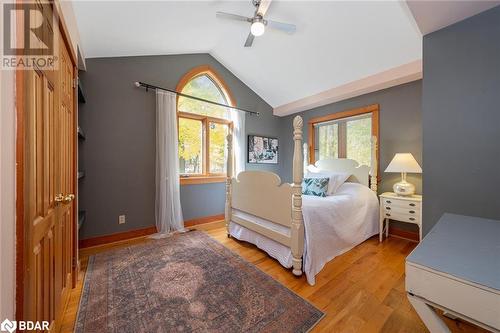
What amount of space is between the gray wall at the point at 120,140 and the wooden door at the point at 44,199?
119cm

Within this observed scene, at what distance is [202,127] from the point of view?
3.51 m

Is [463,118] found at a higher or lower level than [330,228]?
higher

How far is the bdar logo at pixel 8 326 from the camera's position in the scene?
606 millimetres

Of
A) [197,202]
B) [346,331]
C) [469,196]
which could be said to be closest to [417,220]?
[469,196]

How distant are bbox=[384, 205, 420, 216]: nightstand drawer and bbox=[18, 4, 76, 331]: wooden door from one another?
3331 millimetres

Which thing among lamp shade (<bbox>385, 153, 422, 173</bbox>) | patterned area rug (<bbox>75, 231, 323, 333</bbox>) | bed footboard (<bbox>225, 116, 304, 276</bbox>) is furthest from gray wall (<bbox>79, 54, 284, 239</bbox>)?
lamp shade (<bbox>385, 153, 422, 173</bbox>)

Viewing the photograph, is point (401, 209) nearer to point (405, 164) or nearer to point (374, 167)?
point (405, 164)

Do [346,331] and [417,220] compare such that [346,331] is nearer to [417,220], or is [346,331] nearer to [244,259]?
[244,259]

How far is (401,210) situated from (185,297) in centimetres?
271

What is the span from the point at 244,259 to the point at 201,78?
3075mm

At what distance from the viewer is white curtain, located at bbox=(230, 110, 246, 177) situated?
3744 mm

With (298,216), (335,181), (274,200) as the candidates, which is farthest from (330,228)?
(335,181)

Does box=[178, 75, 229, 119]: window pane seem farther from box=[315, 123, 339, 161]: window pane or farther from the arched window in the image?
box=[315, 123, 339, 161]: window pane

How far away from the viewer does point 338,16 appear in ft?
7.34
